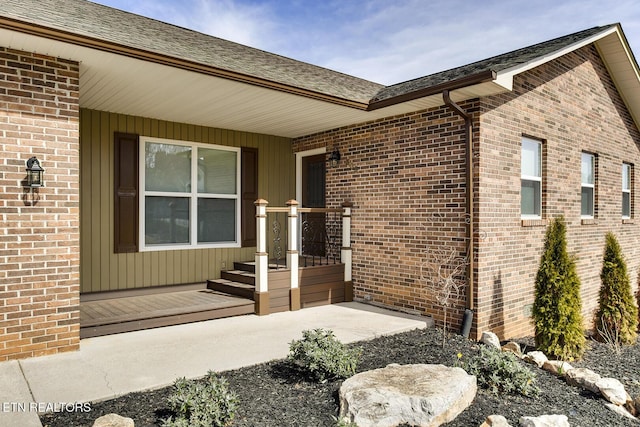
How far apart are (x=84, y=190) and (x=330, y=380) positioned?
14.8ft

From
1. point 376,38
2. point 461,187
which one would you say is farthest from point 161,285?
point 376,38

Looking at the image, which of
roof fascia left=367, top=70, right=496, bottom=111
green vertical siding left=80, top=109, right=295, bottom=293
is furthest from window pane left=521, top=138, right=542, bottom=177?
green vertical siding left=80, top=109, right=295, bottom=293

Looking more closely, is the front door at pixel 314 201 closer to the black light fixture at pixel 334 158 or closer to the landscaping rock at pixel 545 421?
the black light fixture at pixel 334 158

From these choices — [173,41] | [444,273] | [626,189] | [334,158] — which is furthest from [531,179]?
[173,41]

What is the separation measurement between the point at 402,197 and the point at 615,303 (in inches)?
166

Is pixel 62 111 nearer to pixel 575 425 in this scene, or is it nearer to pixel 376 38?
pixel 575 425

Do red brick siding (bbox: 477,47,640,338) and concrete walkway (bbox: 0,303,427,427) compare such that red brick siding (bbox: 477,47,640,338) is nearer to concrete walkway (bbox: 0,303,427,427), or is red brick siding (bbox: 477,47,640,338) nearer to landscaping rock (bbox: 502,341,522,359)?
landscaping rock (bbox: 502,341,522,359)

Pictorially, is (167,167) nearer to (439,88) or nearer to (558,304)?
(439,88)

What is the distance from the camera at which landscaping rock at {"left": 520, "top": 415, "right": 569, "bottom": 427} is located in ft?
9.95

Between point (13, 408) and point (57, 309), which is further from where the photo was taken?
point (57, 309)

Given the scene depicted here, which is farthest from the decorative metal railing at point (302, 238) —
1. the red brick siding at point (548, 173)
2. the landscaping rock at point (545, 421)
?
the landscaping rock at point (545, 421)

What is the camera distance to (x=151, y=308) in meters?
5.46

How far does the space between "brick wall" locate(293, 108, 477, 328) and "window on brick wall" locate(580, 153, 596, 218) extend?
3449 mm

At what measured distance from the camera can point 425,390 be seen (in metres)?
3.08
